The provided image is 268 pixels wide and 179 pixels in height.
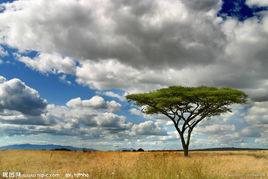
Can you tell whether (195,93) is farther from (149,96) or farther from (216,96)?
(149,96)

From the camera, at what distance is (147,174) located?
536 inches

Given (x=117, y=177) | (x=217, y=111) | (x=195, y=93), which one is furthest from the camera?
(x=217, y=111)

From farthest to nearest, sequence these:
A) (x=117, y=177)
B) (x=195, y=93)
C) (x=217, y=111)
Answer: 1. (x=217, y=111)
2. (x=195, y=93)
3. (x=117, y=177)

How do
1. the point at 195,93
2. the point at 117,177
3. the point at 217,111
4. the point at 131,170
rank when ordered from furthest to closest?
the point at 217,111
the point at 195,93
the point at 131,170
the point at 117,177

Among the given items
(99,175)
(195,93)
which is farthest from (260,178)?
(195,93)

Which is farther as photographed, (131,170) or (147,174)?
(131,170)

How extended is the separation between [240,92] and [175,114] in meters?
8.11

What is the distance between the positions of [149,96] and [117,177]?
3613 centimetres

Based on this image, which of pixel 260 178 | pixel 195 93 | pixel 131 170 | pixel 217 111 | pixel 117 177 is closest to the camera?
pixel 117 177

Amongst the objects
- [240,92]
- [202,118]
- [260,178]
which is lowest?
[260,178]

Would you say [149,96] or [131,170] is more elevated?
[149,96]

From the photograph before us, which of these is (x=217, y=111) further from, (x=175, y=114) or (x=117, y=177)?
(x=117, y=177)

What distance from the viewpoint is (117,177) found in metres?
13.6

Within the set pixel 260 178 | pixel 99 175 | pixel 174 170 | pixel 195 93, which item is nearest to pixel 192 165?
pixel 174 170
